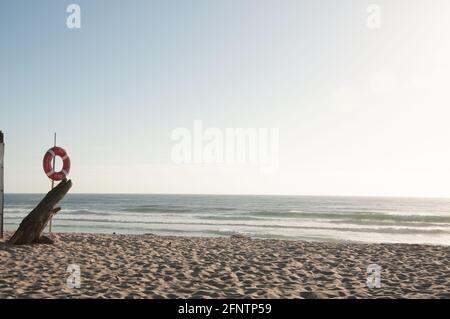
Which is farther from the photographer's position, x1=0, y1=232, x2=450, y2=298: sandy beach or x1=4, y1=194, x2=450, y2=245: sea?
x1=4, y1=194, x2=450, y2=245: sea

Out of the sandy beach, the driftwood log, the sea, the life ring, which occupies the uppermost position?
the life ring

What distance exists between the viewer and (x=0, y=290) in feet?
17.1

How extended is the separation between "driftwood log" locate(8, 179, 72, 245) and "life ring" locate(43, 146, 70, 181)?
2.33 ft

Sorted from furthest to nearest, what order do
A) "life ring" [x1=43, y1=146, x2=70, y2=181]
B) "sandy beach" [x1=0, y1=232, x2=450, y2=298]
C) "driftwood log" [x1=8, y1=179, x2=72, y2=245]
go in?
"life ring" [x1=43, y1=146, x2=70, y2=181]
"driftwood log" [x1=8, y1=179, x2=72, y2=245]
"sandy beach" [x1=0, y1=232, x2=450, y2=298]

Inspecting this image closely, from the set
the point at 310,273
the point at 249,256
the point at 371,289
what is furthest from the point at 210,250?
the point at 371,289

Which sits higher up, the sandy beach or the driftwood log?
the driftwood log
